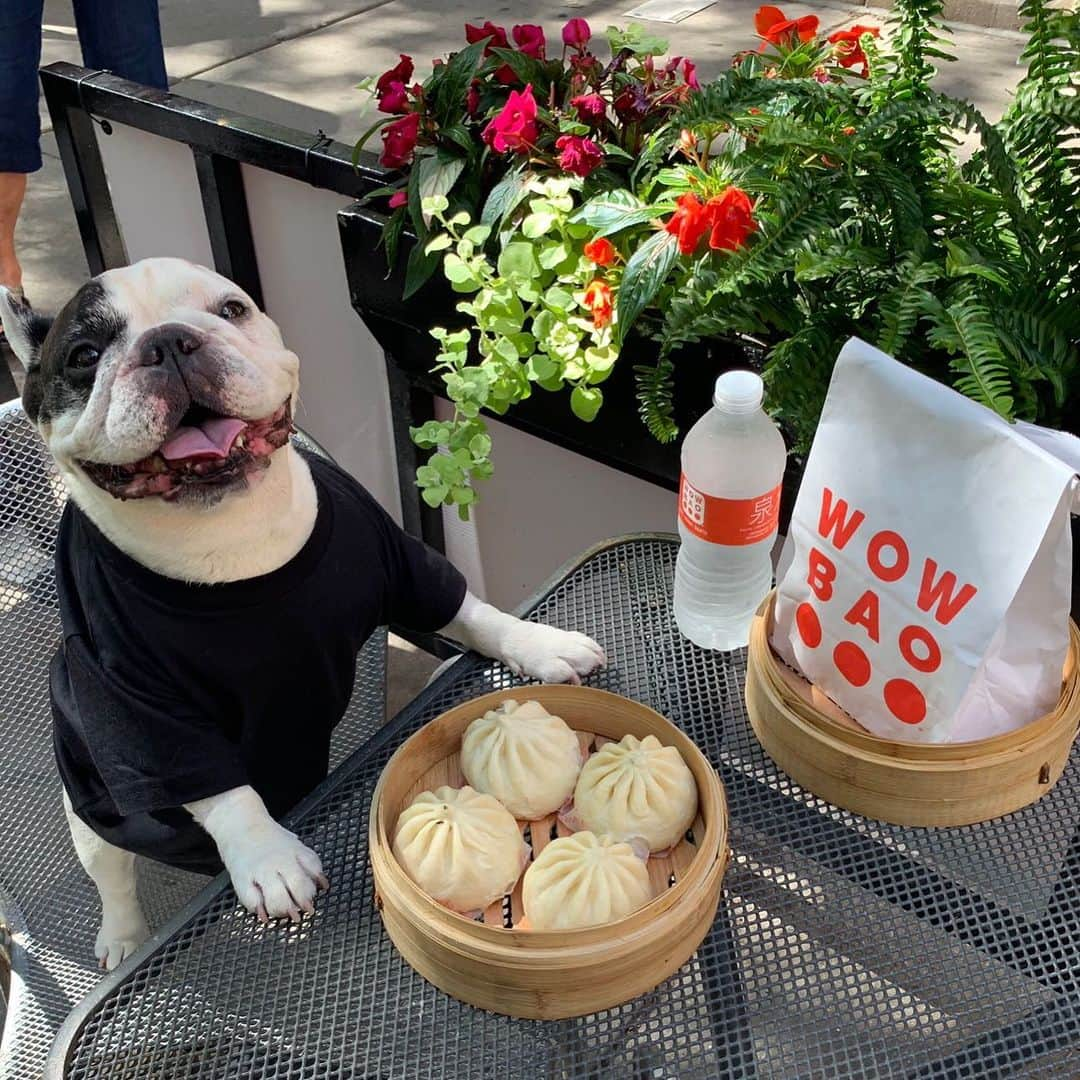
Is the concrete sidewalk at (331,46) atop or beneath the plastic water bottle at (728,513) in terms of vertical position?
beneath

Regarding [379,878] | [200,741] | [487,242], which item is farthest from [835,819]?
[487,242]

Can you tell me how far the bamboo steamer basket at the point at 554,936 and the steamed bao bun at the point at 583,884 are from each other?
1.7 inches

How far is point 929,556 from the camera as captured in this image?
3.87 ft

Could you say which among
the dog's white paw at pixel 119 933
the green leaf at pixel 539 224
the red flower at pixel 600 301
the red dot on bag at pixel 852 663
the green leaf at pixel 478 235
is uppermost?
the green leaf at pixel 539 224

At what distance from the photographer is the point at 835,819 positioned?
1.32 metres

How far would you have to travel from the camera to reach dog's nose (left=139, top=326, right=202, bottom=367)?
140 cm

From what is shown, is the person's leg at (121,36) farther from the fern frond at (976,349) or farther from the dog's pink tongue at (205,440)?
the fern frond at (976,349)

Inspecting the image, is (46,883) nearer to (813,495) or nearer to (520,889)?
(520,889)

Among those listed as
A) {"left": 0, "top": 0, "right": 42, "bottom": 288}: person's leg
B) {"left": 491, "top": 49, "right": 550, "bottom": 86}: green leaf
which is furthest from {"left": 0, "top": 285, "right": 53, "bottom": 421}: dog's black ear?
{"left": 0, "top": 0, "right": 42, "bottom": 288}: person's leg

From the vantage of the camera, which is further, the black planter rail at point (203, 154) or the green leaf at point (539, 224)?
the black planter rail at point (203, 154)

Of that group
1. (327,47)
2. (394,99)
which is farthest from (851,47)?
(327,47)

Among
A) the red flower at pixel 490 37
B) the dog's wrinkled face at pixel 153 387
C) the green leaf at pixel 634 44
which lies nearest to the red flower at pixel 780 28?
the green leaf at pixel 634 44

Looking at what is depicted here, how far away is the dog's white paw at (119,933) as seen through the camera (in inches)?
67.7

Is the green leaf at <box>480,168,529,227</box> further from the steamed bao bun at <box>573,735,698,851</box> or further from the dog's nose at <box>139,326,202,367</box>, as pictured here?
the steamed bao bun at <box>573,735,698,851</box>
